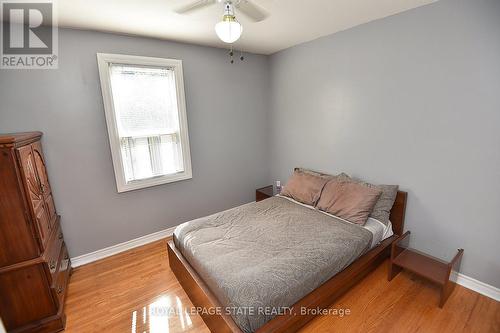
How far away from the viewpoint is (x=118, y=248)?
2.76 m

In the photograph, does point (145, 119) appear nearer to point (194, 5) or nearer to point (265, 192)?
point (194, 5)

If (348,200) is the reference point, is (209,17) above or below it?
above

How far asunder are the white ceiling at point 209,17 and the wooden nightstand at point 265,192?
2194mm

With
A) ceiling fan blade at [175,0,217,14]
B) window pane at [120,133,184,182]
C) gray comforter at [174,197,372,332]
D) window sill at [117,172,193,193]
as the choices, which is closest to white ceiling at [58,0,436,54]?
ceiling fan blade at [175,0,217,14]

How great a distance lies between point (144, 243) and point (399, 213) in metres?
3.03

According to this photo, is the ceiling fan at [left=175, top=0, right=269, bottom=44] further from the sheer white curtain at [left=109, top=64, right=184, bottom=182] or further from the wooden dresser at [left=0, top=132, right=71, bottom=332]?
the wooden dresser at [left=0, top=132, right=71, bottom=332]

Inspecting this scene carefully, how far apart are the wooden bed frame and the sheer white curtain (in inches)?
44.0

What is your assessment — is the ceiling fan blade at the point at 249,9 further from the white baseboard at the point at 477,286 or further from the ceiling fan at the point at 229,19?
the white baseboard at the point at 477,286

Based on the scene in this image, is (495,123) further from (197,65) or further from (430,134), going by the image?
(197,65)

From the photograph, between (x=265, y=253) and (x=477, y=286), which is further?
(x=477, y=286)

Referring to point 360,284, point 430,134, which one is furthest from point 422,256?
point 430,134

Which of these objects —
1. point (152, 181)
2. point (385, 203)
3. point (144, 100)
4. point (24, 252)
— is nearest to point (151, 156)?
point (152, 181)

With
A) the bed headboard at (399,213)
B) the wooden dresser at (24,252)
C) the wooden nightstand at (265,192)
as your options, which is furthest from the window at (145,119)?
the bed headboard at (399,213)

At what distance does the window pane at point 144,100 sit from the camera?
2535 millimetres
